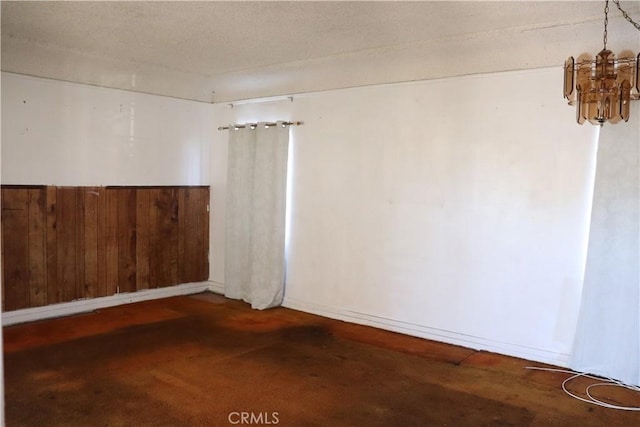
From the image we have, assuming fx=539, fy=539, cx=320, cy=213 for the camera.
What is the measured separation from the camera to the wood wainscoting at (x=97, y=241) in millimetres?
4910

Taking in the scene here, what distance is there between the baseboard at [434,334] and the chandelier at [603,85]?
1.81 meters

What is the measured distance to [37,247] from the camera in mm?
5023

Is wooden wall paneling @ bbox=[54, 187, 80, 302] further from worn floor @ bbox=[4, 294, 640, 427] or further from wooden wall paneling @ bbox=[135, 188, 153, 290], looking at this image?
wooden wall paneling @ bbox=[135, 188, 153, 290]

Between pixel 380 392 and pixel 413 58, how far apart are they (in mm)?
2793

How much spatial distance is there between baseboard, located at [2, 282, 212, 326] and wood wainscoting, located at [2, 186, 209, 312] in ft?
0.17

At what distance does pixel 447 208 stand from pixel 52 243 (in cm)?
368

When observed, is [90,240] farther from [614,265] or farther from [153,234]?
[614,265]

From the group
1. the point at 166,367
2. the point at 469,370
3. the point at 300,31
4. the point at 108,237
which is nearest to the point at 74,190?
the point at 108,237

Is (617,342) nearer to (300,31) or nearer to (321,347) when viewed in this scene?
(321,347)

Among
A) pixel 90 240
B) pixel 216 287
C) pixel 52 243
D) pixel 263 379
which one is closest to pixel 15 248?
pixel 52 243

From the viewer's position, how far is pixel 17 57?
4.79m

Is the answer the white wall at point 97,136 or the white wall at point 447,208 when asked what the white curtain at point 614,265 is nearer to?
the white wall at point 447,208

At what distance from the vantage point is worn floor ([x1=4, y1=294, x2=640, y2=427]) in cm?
313
